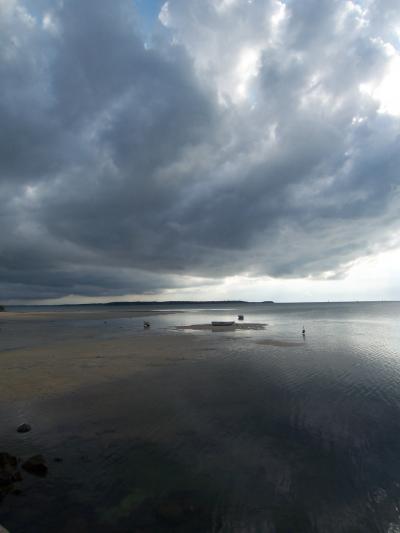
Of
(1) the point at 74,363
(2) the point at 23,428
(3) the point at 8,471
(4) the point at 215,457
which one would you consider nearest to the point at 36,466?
(3) the point at 8,471

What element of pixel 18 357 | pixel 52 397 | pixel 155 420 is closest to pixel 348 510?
pixel 155 420

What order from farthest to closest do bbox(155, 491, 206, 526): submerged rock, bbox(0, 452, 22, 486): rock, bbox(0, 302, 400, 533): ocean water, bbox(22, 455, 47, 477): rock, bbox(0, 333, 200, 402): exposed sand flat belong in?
bbox(0, 333, 200, 402): exposed sand flat, bbox(22, 455, 47, 477): rock, bbox(0, 452, 22, 486): rock, bbox(0, 302, 400, 533): ocean water, bbox(155, 491, 206, 526): submerged rock

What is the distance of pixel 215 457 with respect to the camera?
11.6 meters

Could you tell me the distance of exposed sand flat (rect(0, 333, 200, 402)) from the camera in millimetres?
21234

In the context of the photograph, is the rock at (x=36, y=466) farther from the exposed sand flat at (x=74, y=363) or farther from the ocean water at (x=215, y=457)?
the exposed sand flat at (x=74, y=363)

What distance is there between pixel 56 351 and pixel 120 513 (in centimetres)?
3215

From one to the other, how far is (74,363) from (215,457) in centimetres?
2236

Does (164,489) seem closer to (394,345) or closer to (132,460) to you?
(132,460)

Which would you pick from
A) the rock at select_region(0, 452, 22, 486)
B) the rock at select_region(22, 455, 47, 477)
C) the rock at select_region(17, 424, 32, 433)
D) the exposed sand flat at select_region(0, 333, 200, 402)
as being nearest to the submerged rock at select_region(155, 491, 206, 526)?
the rock at select_region(22, 455, 47, 477)

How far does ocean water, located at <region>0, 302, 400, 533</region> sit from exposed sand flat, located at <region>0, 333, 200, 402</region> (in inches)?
104

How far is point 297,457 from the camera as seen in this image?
1156 centimetres

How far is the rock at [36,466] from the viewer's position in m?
10.5

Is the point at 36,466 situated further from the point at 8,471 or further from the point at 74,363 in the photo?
the point at 74,363

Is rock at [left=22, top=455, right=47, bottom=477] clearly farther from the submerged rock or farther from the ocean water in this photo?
the submerged rock
